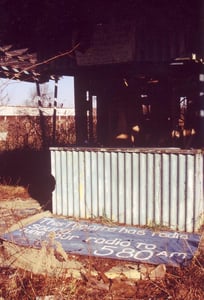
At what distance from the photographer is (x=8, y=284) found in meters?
4.70

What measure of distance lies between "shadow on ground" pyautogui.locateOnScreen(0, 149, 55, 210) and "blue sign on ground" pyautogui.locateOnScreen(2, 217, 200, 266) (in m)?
3.11

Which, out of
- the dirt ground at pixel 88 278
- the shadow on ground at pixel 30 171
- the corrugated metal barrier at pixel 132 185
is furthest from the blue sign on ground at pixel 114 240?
the shadow on ground at pixel 30 171

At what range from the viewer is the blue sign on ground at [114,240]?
5.88 metres

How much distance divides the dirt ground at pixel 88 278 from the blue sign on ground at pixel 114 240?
0.87 ft

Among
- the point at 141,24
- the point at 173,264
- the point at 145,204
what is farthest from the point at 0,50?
the point at 173,264

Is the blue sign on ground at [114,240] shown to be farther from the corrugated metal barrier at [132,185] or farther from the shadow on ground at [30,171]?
the shadow on ground at [30,171]

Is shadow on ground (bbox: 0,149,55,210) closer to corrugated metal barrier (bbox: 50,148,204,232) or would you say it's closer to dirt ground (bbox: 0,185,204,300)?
corrugated metal barrier (bbox: 50,148,204,232)

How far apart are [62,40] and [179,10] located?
10.9 ft

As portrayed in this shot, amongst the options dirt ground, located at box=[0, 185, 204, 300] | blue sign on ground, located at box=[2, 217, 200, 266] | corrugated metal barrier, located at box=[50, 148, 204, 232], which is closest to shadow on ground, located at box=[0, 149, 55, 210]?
corrugated metal barrier, located at box=[50, 148, 204, 232]

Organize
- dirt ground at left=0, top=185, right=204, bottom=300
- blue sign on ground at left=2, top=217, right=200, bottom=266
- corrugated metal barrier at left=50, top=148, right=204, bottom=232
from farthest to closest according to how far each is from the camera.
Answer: corrugated metal barrier at left=50, top=148, right=204, bottom=232 → blue sign on ground at left=2, top=217, right=200, bottom=266 → dirt ground at left=0, top=185, right=204, bottom=300

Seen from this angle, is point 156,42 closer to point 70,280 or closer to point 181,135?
point 181,135

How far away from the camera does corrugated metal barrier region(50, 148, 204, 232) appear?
7234 millimetres

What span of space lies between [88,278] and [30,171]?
32.1 ft

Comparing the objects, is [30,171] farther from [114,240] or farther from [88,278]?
[88,278]
